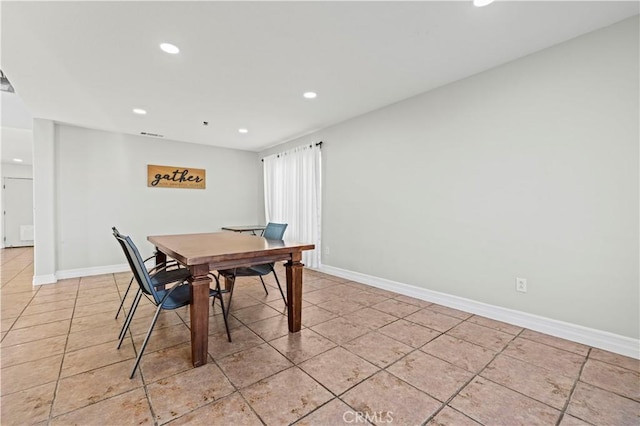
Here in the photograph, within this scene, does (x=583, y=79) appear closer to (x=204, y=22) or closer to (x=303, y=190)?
(x=204, y=22)

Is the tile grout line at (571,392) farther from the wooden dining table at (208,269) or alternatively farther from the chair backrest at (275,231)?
the chair backrest at (275,231)

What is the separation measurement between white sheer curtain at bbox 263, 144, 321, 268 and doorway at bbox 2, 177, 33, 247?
7.33 metres

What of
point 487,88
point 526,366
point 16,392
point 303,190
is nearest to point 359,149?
point 303,190

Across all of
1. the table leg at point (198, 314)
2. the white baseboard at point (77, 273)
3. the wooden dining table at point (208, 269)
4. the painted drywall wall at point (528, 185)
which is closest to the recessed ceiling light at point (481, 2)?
the painted drywall wall at point (528, 185)

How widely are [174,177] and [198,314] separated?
4106mm

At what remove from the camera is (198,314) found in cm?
187

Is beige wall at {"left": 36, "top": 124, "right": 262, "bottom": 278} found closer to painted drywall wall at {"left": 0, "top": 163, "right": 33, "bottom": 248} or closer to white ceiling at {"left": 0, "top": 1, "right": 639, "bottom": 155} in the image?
white ceiling at {"left": 0, "top": 1, "right": 639, "bottom": 155}

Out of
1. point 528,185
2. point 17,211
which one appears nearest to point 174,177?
point 528,185

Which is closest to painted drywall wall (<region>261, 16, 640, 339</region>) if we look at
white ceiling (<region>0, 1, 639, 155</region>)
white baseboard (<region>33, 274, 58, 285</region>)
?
white ceiling (<region>0, 1, 639, 155</region>)

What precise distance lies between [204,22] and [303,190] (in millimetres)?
3185

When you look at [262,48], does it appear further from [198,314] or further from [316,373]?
[316,373]

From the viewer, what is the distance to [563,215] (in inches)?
87.6

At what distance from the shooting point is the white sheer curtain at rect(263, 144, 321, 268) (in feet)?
15.3

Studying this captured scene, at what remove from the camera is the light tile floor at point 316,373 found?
4.71 ft
